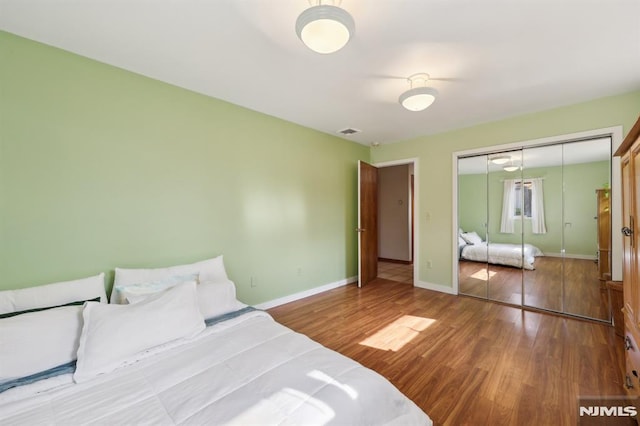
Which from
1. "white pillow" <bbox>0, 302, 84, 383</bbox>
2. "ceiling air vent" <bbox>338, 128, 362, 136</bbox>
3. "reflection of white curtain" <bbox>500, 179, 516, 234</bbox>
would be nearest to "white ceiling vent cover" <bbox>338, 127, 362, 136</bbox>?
"ceiling air vent" <bbox>338, 128, 362, 136</bbox>

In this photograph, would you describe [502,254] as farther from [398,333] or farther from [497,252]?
[398,333]

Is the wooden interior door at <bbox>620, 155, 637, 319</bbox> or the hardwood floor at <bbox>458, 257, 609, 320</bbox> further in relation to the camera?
the hardwood floor at <bbox>458, 257, 609, 320</bbox>

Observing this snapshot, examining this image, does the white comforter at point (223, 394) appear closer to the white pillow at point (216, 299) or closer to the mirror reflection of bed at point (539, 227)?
the white pillow at point (216, 299)

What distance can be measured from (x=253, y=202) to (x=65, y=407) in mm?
2287

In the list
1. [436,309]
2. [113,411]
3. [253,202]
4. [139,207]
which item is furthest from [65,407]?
[436,309]

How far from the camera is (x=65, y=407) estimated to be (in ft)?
3.55

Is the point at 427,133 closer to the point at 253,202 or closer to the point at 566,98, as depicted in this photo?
the point at 566,98

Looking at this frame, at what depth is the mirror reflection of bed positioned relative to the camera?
2865 mm

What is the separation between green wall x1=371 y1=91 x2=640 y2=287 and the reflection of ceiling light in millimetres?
199

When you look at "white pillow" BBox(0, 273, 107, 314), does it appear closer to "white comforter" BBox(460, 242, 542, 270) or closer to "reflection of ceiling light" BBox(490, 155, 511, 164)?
"white comforter" BBox(460, 242, 542, 270)

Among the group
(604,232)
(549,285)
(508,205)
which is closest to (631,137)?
(604,232)

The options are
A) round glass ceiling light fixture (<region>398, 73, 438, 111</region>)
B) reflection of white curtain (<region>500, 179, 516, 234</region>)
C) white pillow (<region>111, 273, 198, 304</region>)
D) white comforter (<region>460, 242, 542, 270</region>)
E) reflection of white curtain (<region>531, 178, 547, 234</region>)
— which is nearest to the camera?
white pillow (<region>111, 273, 198, 304</region>)

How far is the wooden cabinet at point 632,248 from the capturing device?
1.29m

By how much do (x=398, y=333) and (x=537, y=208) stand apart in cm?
251
